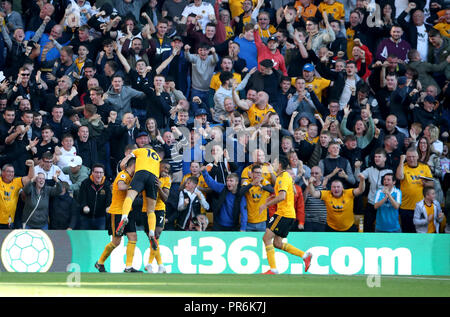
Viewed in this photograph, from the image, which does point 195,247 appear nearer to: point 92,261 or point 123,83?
point 92,261

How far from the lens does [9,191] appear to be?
55.9 ft

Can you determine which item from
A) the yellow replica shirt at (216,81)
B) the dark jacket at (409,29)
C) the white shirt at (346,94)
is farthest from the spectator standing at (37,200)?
the dark jacket at (409,29)

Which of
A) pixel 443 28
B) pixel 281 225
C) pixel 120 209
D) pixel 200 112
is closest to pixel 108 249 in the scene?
pixel 120 209

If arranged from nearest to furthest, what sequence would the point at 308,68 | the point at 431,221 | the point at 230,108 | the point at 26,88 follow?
the point at 431,221, the point at 26,88, the point at 230,108, the point at 308,68

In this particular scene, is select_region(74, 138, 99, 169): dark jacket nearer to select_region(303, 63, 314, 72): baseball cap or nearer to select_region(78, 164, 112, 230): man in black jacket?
select_region(78, 164, 112, 230): man in black jacket

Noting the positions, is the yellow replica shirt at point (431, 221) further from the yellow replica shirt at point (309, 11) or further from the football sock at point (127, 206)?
the football sock at point (127, 206)

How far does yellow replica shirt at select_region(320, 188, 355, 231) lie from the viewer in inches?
696

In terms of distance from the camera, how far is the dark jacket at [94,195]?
17.0 meters

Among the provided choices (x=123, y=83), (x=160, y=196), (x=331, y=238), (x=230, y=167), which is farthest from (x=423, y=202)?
(x=123, y=83)

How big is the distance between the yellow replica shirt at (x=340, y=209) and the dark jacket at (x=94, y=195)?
445 cm

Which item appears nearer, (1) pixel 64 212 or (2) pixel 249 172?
(1) pixel 64 212

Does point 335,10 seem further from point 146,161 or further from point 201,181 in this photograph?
point 146,161

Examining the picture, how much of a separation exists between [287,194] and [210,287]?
139 inches

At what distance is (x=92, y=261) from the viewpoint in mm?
17031
